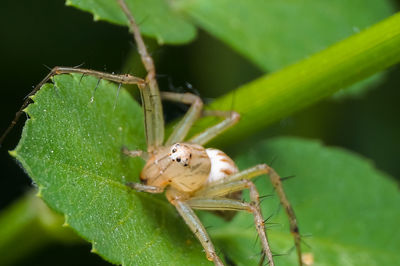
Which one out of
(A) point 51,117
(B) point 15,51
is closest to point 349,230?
(A) point 51,117

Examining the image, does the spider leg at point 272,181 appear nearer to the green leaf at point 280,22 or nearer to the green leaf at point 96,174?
the green leaf at point 96,174

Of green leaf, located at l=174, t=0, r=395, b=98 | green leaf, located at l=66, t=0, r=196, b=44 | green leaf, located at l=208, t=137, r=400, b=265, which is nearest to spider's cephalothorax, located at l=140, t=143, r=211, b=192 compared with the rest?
green leaf, located at l=208, t=137, r=400, b=265

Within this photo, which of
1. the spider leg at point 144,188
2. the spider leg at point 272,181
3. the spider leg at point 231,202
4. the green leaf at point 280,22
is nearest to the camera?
the spider leg at point 144,188

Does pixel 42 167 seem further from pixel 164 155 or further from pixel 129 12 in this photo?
pixel 129 12

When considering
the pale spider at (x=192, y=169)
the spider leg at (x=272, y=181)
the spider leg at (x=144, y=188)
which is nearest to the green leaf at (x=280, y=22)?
the pale spider at (x=192, y=169)

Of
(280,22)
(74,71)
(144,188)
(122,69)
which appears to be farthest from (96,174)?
(280,22)

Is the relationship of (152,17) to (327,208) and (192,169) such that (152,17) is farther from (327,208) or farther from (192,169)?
(327,208)
